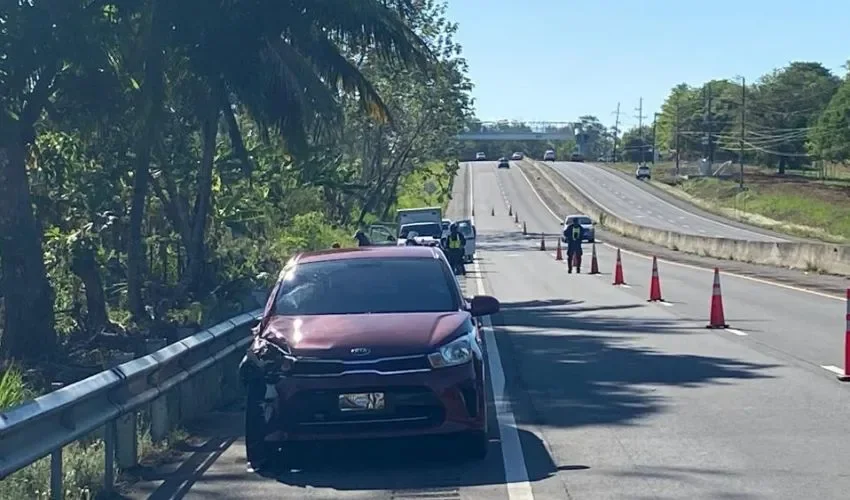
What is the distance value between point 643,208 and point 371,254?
95038mm

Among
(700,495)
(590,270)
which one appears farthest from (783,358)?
(590,270)

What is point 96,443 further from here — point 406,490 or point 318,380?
point 406,490

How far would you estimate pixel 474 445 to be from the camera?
9.98 m

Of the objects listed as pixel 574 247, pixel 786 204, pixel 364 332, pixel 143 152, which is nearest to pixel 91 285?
pixel 143 152

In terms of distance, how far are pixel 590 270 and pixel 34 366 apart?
2831cm

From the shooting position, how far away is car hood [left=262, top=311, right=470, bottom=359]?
980 centimetres

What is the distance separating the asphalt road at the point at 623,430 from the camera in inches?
360

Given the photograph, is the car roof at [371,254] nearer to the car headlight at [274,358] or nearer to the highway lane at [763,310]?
the car headlight at [274,358]

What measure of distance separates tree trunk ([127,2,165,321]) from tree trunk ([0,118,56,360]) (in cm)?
334

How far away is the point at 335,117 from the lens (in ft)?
84.1

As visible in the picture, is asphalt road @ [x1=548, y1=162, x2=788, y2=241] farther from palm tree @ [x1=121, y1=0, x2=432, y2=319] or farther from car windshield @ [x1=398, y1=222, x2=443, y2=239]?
palm tree @ [x1=121, y1=0, x2=432, y2=319]

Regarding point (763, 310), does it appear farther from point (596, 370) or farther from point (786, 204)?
point (786, 204)

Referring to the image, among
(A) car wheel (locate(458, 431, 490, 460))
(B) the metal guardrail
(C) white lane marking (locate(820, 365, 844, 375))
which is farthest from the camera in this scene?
(C) white lane marking (locate(820, 365, 844, 375))

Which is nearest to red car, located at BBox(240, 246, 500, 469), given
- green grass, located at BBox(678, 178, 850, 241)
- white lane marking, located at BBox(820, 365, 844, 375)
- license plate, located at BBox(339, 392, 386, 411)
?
license plate, located at BBox(339, 392, 386, 411)
